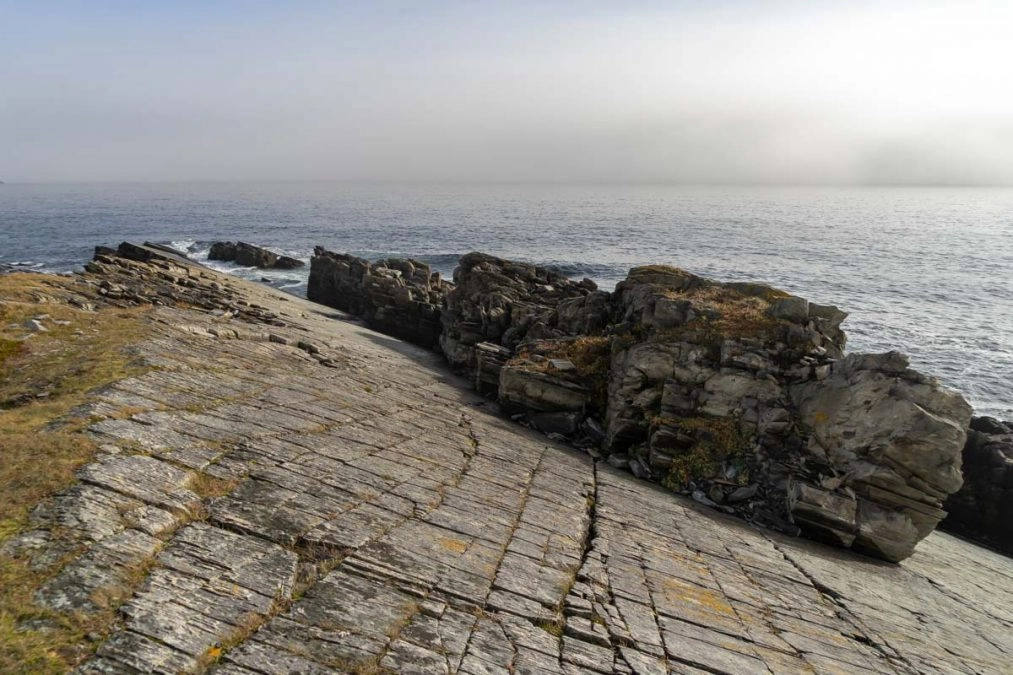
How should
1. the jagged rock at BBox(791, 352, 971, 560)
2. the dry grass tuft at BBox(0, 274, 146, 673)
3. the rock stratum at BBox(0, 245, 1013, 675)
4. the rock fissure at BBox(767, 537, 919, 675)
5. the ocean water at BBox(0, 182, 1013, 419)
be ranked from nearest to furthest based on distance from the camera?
the dry grass tuft at BBox(0, 274, 146, 673) → the rock stratum at BBox(0, 245, 1013, 675) → the rock fissure at BBox(767, 537, 919, 675) → the jagged rock at BBox(791, 352, 971, 560) → the ocean water at BBox(0, 182, 1013, 419)

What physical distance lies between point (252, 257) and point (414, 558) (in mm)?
77560

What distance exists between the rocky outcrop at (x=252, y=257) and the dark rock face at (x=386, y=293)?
21.5 m

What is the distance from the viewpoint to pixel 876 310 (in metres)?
60.7

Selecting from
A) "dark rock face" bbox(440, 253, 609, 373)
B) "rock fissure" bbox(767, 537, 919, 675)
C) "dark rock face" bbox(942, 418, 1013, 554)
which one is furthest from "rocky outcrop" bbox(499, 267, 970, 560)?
"dark rock face" bbox(942, 418, 1013, 554)

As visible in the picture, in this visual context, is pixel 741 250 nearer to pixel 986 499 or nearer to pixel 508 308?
pixel 508 308

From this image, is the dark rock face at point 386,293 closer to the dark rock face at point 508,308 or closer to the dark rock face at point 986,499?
the dark rock face at point 508,308

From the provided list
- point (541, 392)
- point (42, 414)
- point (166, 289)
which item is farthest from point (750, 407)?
point (166, 289)

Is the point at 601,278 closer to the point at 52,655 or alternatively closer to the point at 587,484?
the point at 587,484

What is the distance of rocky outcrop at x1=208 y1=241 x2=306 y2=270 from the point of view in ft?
257

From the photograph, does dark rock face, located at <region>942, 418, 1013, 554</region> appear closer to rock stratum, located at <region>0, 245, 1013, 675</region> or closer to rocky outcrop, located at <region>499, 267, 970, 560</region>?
rock stratum, located at <region>0, 245, 1013, 675</region>

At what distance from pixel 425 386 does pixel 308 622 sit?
57.9 ft

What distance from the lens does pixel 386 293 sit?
4441cm

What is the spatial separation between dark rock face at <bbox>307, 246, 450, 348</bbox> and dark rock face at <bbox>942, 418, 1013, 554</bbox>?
3171 centimetres

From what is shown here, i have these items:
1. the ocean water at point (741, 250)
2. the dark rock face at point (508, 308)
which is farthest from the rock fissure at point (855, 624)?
the ocean water at point (741, 250)
